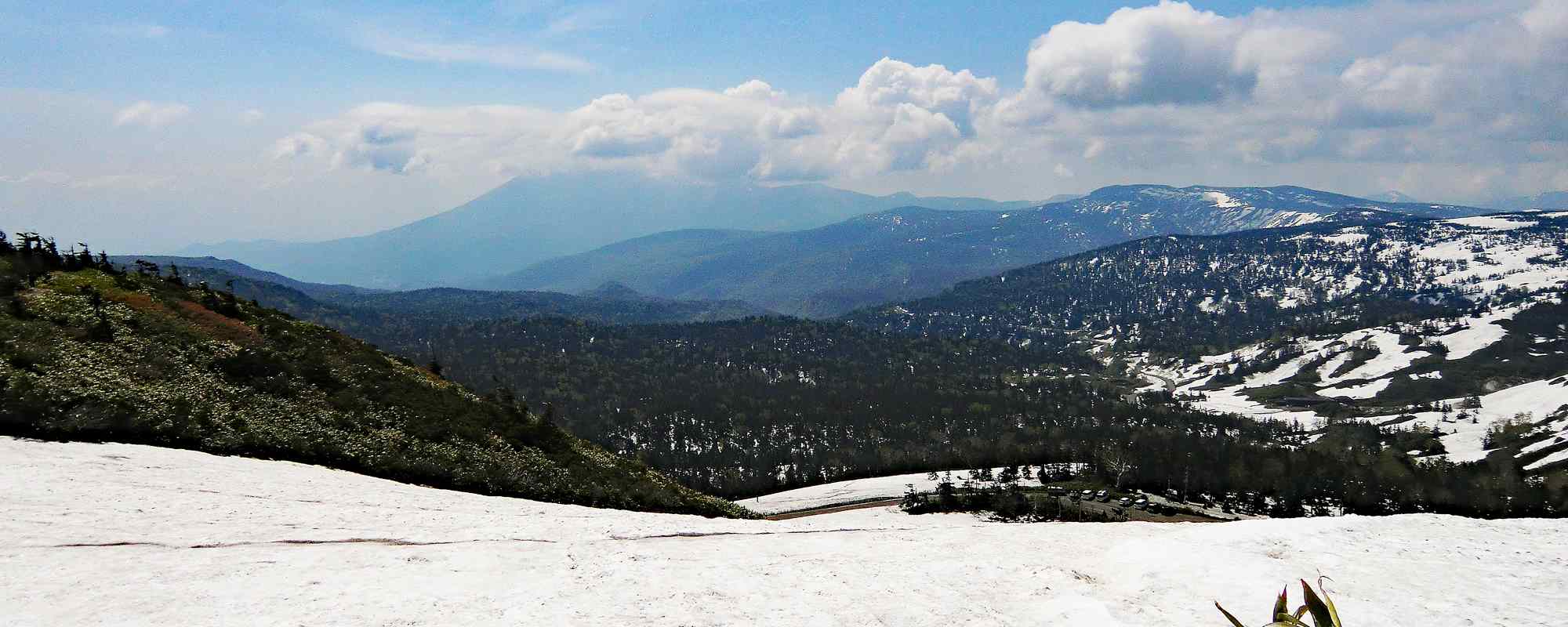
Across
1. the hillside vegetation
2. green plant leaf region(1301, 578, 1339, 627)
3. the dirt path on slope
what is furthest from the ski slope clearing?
green plant leaf region(1301, 578, 1339, 627)

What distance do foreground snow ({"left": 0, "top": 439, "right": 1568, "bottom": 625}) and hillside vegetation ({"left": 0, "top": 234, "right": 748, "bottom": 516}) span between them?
516 centimetres

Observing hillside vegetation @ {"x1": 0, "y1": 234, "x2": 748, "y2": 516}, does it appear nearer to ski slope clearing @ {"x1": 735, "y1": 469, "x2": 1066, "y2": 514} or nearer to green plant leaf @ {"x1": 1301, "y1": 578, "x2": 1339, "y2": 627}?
green plant leaf @ {"x1": 1301, "y1": 578, "x2": 1339, "y2": 627}

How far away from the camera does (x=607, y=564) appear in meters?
24.7

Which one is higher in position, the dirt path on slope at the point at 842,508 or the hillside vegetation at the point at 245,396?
the hillside vegetation at the point at 245,396

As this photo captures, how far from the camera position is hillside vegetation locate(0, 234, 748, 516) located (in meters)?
38.0

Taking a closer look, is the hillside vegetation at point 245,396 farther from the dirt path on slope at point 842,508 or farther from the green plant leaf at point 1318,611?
the dirt path on slope at point 842,508

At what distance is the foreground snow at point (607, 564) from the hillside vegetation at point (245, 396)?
5.16 metres

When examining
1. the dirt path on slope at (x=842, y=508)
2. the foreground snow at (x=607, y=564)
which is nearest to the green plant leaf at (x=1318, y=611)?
the foreground snow at (x=607, y=564)

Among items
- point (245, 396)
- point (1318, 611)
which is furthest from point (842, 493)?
point (1318, 611)

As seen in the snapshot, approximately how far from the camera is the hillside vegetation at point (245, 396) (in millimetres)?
37969

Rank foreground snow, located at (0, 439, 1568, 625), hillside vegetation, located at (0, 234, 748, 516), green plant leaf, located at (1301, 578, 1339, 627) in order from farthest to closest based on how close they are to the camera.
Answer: hillside vegetation, located at (0, 234, 748, 516)
foreground snow, located at (0, 439, 1568, 625)
green plant leaf, located at (1301, 578, 1339, 627)

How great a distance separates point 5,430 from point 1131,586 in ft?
165

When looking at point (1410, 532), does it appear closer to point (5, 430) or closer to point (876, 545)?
point (876, 545)

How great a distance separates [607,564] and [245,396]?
36416 mm
